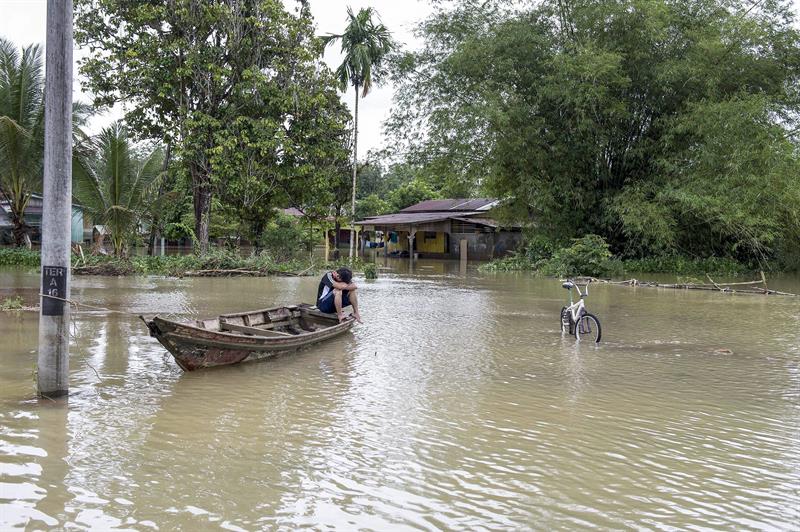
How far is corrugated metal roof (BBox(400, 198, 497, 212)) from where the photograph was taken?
44125 mm

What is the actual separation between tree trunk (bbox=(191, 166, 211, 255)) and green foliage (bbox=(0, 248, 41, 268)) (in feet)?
18.5

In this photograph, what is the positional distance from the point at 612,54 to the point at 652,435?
21.8 meters

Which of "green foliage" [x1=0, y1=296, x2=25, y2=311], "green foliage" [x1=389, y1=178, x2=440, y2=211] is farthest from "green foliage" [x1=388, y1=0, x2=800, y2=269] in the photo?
"green foliage" [x1=389, y1=178, x2=440, y2=211]

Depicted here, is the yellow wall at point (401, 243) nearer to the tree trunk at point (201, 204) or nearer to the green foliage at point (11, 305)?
the tree trunk at point (201, 204)

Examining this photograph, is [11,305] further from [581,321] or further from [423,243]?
[423,243]

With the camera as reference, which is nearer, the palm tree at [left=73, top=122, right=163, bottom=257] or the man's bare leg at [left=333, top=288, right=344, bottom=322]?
the man's bare leg at [left=333, top=288, right=344, bottom=322]

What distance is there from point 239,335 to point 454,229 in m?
34.2

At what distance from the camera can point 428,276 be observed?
26953mm

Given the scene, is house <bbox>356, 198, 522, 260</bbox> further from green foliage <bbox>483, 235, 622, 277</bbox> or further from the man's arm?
the man's arm

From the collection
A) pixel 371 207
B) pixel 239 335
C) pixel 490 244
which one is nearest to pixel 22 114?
pixel 239 335

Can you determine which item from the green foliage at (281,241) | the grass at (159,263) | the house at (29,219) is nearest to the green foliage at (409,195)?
the green foliage at (281,241)

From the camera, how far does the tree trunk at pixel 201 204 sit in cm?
2428

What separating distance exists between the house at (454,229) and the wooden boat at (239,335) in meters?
28.1

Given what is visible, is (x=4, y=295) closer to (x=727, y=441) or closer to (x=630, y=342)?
(x=630, y=342)
